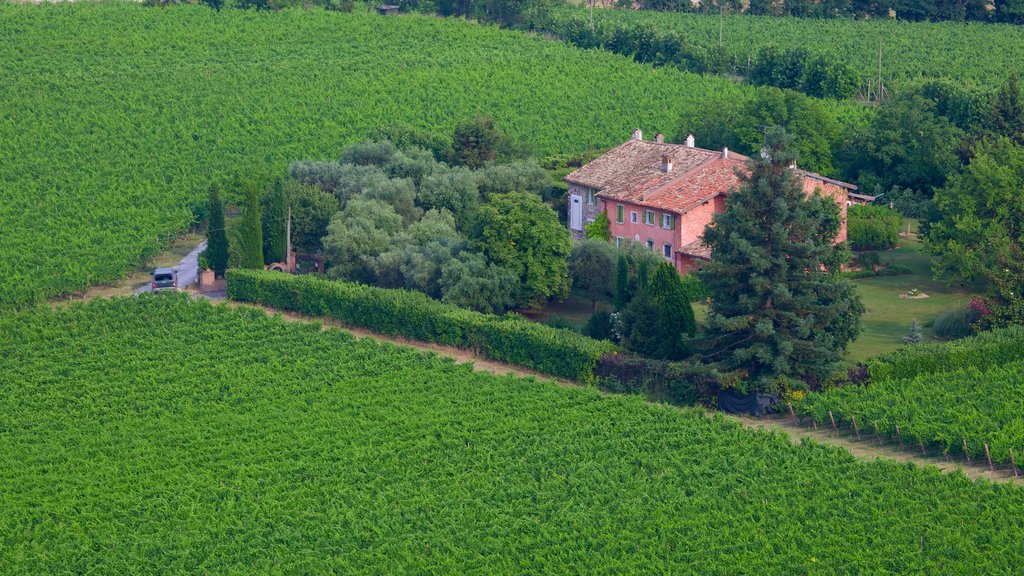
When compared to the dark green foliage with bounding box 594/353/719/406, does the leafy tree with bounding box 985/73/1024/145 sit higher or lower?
higher

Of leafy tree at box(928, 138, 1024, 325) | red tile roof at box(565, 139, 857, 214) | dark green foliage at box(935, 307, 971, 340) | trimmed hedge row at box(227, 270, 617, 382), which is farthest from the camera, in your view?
red tile roof at box(565, 139, 857, 214)

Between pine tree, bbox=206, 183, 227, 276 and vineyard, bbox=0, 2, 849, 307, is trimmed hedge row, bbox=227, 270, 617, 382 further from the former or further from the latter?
vineyard, bbox=0, 2, 849, 307

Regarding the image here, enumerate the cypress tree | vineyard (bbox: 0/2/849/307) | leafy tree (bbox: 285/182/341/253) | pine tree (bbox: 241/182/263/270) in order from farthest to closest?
vineyard (bbox: 0/2/849/307)
leafy tree (bbox: 285/182/341/253)
pine tree (bbox: 241/182/263/270)
the cypress tree

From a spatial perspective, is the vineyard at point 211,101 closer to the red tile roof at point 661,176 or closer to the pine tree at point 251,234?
the pine tree at point 251,234

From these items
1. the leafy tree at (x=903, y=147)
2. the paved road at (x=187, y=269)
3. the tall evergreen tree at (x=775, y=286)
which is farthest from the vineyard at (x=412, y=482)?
the leafy tree at (x=903, y=147)

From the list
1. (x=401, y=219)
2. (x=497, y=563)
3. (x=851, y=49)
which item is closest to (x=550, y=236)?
(x=401, y=219)

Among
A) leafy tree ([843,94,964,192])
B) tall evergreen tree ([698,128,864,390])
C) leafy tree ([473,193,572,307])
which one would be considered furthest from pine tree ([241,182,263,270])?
leafy tree ([843,94,964,192])
